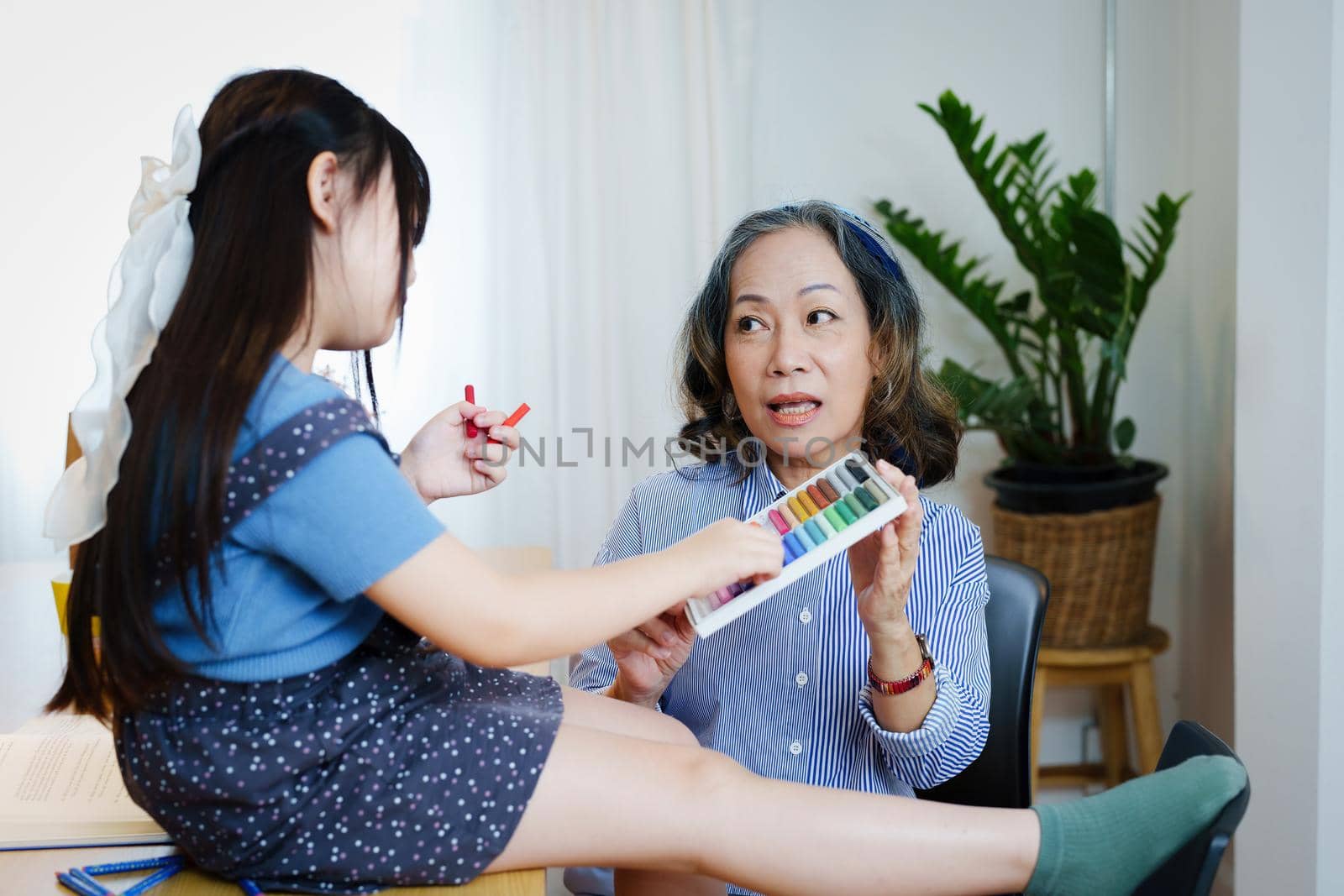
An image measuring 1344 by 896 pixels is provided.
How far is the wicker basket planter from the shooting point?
221 cm

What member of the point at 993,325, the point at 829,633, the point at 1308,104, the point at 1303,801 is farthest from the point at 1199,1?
the point at 829,633

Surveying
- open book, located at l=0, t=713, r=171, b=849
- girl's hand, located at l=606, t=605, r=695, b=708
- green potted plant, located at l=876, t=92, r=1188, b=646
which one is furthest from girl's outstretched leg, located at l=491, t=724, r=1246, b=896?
green potted plant, located at l=876, t=92, r=1188, b=646

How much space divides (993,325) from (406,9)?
1.45 metres

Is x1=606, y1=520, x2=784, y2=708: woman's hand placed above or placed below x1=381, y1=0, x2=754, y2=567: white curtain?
below

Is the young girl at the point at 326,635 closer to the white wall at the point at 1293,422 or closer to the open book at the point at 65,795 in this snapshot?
the open book at the point at 65,795

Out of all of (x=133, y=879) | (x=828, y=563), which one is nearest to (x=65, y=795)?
(x=133, y=879)

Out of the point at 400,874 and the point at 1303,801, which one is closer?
the point at 400,874

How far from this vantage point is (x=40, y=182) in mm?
2439

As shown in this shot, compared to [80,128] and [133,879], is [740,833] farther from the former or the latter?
[80,128]

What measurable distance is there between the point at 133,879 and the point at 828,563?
76 centimetres

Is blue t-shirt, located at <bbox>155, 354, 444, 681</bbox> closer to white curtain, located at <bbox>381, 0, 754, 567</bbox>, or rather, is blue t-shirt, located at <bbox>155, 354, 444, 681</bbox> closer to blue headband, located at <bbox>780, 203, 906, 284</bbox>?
blue headband, located at <bbox>780, 203, 906, 284</bbox>

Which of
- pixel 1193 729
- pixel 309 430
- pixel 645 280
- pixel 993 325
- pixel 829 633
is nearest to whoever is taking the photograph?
pixel 309 430

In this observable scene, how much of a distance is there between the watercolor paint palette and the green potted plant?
1177mm

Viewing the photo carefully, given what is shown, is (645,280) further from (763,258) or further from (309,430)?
(309,430)
